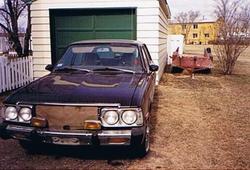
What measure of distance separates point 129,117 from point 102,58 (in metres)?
Result: 1.91

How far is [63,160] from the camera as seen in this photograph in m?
4.36

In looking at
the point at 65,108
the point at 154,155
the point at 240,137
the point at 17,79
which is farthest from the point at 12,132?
the point at 17,79

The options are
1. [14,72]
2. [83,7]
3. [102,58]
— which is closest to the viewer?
[102,58]

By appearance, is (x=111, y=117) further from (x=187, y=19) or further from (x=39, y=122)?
(x=187, y=19)

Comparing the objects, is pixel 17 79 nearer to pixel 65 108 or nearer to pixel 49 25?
pixel 49 25

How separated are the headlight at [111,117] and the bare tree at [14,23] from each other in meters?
12.4

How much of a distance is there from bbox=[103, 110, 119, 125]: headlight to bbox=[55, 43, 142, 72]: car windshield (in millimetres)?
1497

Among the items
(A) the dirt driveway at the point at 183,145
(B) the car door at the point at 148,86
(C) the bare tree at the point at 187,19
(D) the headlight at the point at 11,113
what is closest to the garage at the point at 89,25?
(A) the dirt driveway at the point at 183,145

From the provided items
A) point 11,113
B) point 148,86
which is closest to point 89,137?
point 11,113

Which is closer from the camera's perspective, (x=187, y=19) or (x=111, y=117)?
(x=111, y=117)

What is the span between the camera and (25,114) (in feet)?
13.0

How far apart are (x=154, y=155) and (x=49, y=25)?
741 cm

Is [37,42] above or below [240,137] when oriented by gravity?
above

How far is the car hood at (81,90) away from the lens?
3.88 metres
